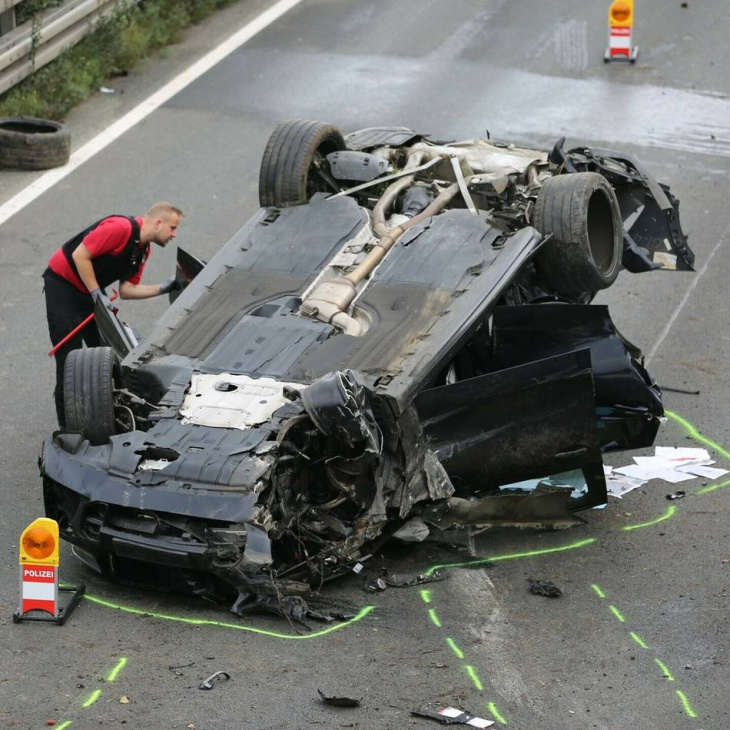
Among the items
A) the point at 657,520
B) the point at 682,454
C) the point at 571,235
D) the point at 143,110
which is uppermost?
the point at 571,235

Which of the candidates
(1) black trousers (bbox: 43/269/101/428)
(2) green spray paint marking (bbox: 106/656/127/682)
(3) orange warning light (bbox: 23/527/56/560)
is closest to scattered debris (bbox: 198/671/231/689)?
(2) green spray paint marking (bbox: 106/656/127/682)

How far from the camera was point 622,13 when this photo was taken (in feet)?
57.8

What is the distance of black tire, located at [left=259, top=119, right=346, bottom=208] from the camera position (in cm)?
1031

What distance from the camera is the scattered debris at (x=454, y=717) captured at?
701cm

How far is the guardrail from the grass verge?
11 cm

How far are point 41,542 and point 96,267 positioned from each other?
103 inches

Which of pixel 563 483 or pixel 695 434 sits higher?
pixel 563 483

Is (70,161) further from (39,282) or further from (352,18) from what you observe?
(352,18)

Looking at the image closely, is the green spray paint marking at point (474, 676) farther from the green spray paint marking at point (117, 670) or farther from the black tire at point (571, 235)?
the black tire at point (571, 235)

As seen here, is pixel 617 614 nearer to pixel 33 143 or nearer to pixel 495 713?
pixel 495 713

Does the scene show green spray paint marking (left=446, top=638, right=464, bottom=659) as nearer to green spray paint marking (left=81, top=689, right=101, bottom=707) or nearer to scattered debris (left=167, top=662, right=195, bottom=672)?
scattered debris (left=167, top=662, right=195, bottom=672)

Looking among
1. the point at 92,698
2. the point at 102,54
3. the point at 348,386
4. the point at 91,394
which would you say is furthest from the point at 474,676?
the point at 102,54

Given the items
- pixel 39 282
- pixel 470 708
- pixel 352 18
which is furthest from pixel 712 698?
pixel 352 18

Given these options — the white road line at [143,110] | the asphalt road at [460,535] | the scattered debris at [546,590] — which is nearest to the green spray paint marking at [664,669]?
the asphalt road at [460,535]
